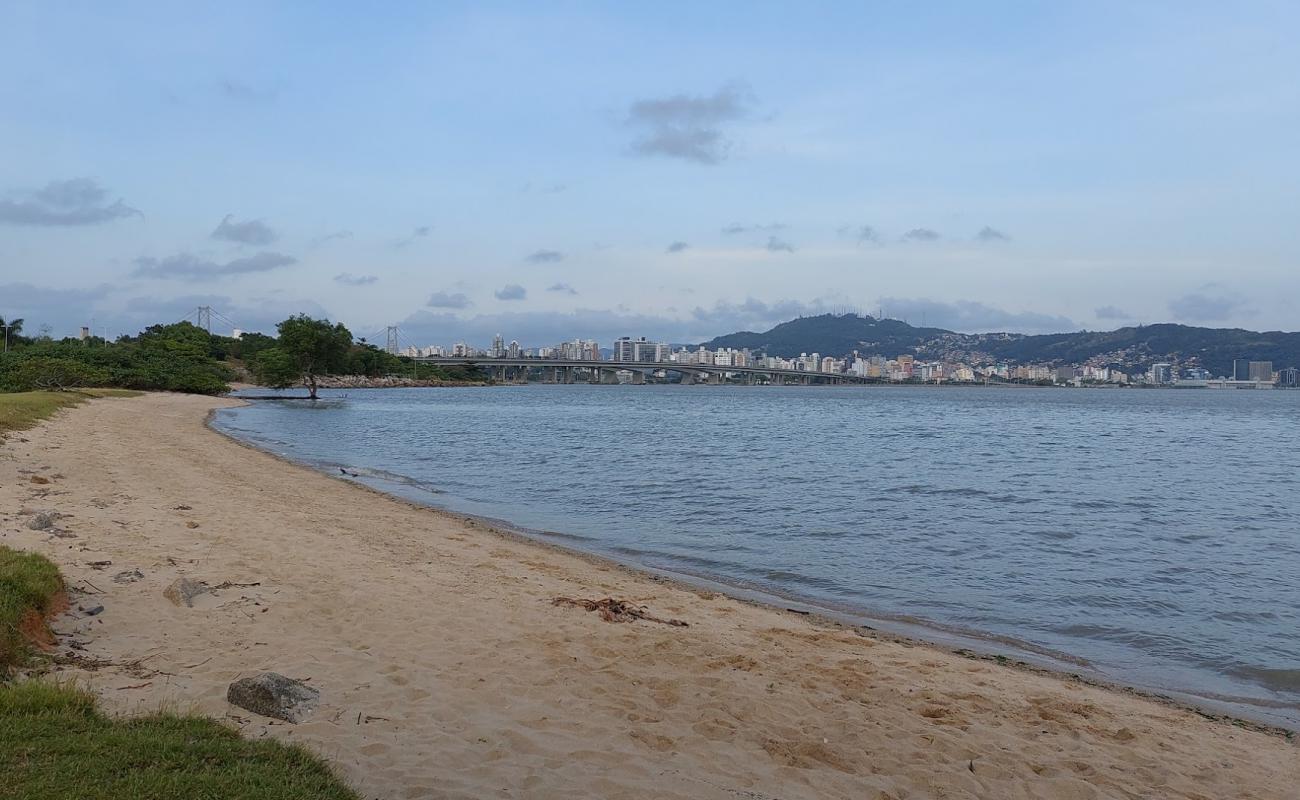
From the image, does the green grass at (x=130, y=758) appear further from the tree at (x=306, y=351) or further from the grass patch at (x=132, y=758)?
the tree at (x=306, y=351)

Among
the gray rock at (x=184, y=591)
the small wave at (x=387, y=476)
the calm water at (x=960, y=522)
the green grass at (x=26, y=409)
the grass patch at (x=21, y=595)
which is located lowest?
the calm water at (x=960, y=522)

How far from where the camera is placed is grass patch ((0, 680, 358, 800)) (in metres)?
4.21

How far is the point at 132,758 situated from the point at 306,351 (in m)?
85.8

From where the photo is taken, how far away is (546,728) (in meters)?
6.36

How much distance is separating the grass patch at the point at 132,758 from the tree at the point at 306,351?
82912 mm

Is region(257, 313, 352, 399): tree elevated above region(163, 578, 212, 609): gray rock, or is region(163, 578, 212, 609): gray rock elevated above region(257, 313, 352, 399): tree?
region(257, 313, 352, 399): tree

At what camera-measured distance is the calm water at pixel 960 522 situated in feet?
37.9

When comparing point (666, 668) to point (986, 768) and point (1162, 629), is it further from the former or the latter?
point (1162, 629)

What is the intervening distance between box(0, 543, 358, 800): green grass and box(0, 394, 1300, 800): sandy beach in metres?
0.46

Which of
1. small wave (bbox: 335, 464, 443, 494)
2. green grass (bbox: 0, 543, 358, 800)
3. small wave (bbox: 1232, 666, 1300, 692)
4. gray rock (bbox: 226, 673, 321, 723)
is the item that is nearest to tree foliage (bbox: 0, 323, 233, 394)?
small wave (bbox: 335, 464, 443, 494)

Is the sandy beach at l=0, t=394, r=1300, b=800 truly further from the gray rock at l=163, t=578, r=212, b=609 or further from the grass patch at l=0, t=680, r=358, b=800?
the grass patch at l=0, t=680, r=358, b=800

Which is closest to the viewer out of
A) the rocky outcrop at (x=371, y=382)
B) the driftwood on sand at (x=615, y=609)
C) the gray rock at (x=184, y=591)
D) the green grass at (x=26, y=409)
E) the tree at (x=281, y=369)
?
the gray rock at (x=184, y=591)

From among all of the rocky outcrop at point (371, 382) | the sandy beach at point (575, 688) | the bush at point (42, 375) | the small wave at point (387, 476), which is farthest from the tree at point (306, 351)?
the sandy beach at point (575, 688)

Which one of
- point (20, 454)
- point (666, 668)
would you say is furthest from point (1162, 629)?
point (20, 454)
